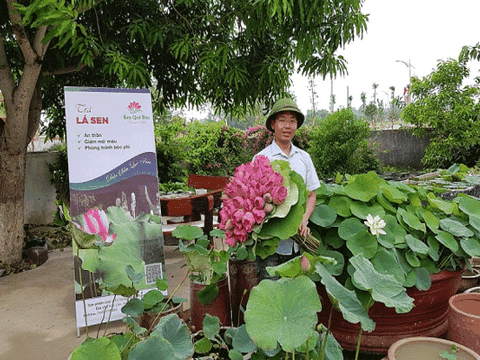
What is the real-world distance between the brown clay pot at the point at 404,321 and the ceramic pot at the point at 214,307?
42 centimetres

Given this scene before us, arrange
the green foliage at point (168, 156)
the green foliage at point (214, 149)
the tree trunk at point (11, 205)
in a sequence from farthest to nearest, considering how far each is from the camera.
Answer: the green foliage at point (214, 149) < the green foliage at point (168, 156) < the tree trunk at point (11, 205)

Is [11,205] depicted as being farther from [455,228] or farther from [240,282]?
[455,228]

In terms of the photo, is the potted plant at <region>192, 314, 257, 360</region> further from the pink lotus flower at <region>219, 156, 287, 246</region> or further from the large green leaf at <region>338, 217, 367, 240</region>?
the large green leaf at <region>338, 217, 367, 240</region>

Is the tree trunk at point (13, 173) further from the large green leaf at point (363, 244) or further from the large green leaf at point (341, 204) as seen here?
the large green leaf at point (363, 244)

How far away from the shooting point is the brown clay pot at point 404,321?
1500mm

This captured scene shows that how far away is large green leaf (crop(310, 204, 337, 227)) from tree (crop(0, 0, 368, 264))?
165 centimetres

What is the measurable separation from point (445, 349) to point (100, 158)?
2.17 metres

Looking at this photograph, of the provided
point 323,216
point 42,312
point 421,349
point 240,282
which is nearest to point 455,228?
point 323,216

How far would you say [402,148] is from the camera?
373 inches

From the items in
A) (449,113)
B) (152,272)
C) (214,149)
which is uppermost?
(449,113)

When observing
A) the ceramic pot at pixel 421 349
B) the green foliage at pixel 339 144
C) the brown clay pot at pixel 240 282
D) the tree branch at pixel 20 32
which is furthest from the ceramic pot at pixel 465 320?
the green foliage at pixel 339 144

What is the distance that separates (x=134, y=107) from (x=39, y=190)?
11.1 feet

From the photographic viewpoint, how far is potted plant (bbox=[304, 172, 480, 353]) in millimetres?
1456

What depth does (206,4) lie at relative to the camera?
3.56m
